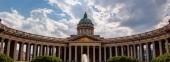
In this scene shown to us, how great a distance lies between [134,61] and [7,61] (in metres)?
29.8

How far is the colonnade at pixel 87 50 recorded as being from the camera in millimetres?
89037

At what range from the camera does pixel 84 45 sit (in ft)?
349

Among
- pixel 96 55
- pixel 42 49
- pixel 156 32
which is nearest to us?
pixel 156 32

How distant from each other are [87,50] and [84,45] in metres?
2.47

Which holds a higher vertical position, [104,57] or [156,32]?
[156,32]

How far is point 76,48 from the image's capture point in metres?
106

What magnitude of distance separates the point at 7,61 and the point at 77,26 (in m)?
74.6

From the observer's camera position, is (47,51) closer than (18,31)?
No

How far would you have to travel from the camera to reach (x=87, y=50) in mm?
105250

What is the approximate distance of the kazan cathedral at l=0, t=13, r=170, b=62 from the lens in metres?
84.4

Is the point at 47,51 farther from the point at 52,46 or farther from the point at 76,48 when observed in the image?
the point at 76,48

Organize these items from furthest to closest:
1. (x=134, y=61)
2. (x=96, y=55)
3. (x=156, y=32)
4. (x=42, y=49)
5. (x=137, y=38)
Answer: (x=96, y=55) → (x=42, y=49) → (x=137, y=38) → (x=156, y=32) → (x=134, y=61)

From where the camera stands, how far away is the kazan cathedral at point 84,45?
84.4m

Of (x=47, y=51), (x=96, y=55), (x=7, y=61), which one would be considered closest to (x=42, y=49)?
(x=47, y=51)
